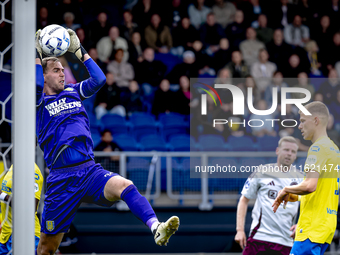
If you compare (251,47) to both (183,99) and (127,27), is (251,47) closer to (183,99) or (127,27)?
(183,99)

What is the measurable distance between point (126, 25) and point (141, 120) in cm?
244

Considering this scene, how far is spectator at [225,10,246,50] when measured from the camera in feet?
33.7

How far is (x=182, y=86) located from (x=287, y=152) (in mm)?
3959

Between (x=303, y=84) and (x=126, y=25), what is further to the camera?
(x=126, y=25)

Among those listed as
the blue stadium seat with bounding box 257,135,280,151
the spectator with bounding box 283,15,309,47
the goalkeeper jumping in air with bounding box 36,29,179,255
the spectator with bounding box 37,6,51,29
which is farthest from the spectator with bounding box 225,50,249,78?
the goalkeeper jumping in air with bounding box 36,29,179,255

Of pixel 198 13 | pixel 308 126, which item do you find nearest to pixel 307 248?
pixel 308 126

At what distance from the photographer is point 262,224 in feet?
17.2

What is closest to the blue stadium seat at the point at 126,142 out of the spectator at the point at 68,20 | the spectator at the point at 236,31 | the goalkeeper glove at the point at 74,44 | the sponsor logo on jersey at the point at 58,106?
the spectator at the point at 68,20

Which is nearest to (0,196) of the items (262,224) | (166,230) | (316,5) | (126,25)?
(166,230)

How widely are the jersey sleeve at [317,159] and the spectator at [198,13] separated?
665 centimetres

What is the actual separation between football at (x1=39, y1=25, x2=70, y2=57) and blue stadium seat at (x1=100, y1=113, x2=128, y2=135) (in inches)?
159

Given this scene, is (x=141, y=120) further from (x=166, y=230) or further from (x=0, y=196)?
(x=166, y=230)

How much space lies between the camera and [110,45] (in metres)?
9.67

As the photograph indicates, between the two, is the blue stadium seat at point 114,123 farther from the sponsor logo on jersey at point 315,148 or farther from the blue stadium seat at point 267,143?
the sponsor logo on jersey at point 315,148
